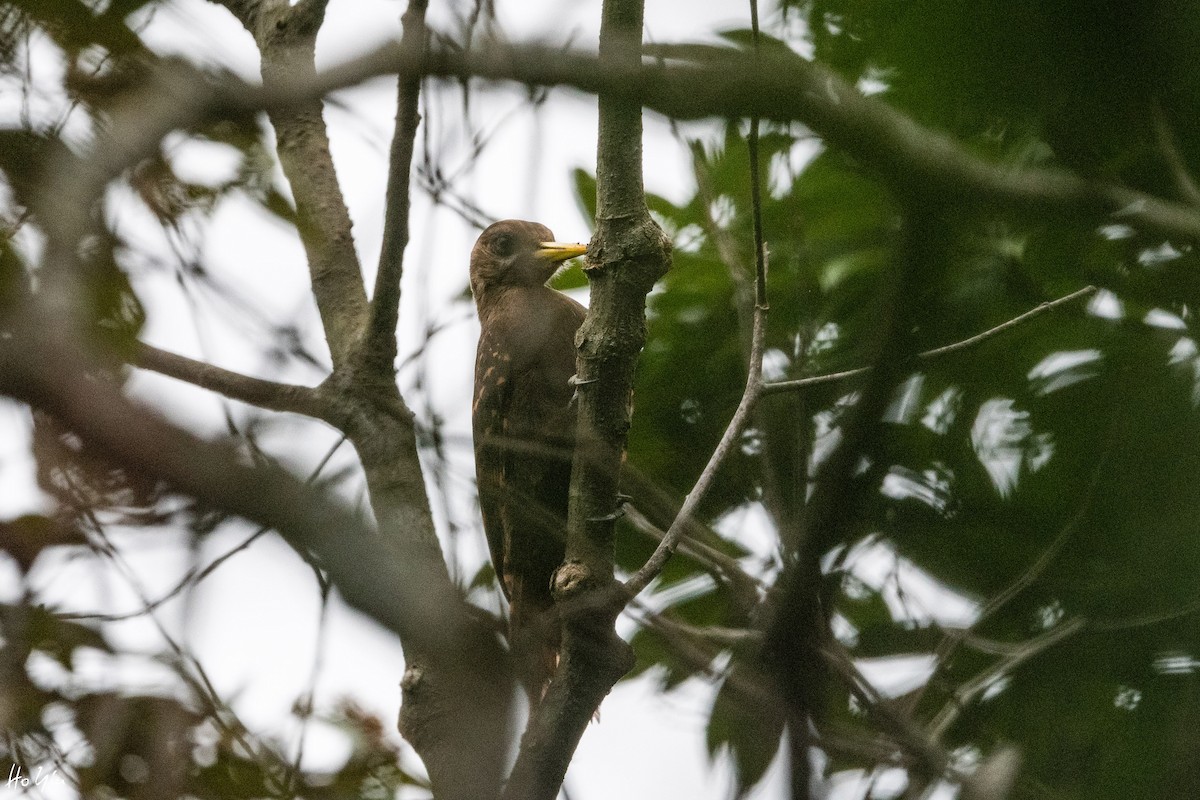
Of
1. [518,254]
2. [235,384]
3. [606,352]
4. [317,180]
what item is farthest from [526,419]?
[235,384]

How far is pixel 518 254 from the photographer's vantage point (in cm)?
499

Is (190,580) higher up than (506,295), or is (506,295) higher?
(506,295)

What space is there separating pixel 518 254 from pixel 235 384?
91.5 inches

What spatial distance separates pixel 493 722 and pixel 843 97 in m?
0.97

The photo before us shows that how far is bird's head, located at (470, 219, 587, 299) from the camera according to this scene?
16.0ft

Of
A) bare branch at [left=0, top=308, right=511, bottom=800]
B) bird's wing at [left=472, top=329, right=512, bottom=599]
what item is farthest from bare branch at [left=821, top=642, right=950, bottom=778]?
bird's wing at [left=472, top=329, right=512, bottom=599]

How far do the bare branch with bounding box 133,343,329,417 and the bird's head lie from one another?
196cm

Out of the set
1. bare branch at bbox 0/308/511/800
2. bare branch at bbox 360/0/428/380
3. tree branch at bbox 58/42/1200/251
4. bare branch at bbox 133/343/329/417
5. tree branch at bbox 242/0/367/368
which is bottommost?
bare branch at bbox 0/308/511/800

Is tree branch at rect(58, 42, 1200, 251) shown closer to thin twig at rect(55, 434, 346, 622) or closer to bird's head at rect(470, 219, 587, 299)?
thin twig at rect(55, 434, 346, 622)

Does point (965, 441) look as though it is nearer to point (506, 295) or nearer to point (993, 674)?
point (993, 674)

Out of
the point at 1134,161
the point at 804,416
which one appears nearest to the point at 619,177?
the point at 804,416

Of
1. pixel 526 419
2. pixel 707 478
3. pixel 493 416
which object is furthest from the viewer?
pixel 493 416

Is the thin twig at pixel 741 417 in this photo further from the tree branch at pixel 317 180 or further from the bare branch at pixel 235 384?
the tree branch at pixel 317 180

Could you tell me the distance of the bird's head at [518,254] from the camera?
489 centimetres
